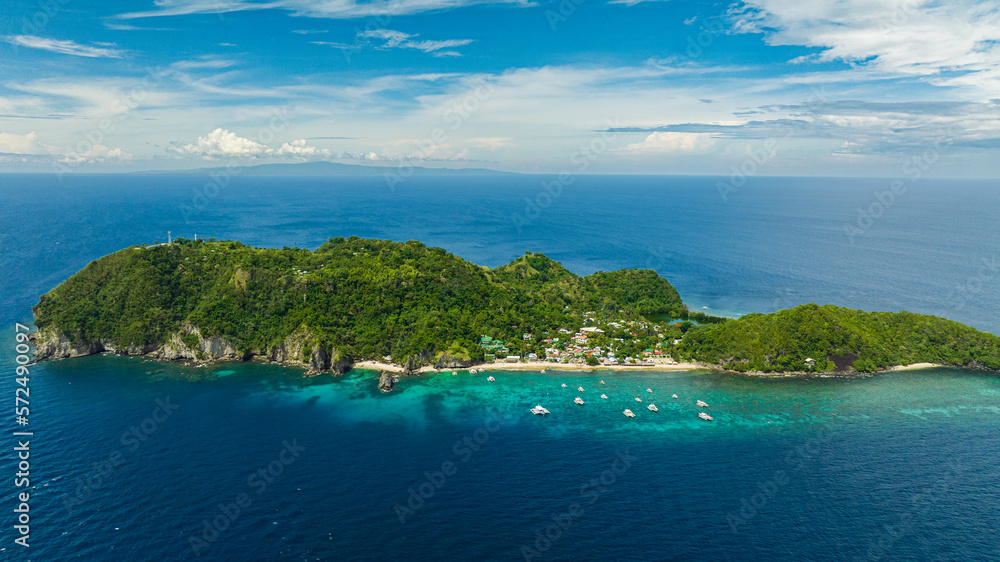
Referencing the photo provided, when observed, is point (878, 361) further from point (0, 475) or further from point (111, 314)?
point (111, 314)

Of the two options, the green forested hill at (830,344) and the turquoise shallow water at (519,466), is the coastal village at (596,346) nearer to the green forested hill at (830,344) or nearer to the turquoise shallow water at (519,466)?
the green forested hill at (830,344)

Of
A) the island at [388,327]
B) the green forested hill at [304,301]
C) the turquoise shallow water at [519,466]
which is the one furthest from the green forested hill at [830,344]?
the green forested hill at [304,301]

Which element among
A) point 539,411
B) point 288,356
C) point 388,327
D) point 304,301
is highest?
point 304,301

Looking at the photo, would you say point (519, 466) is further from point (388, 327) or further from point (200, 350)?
point (200, 350)

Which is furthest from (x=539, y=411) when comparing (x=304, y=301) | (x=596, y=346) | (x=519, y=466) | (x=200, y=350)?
(x=200, y=350)

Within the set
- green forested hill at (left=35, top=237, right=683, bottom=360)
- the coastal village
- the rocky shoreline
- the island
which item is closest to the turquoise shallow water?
the rocky shoreline

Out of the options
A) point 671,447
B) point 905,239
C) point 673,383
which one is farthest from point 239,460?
point 905,239

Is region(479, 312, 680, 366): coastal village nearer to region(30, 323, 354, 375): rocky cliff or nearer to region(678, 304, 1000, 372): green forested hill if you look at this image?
region(678, 304, 1000, 372): green forested hill
